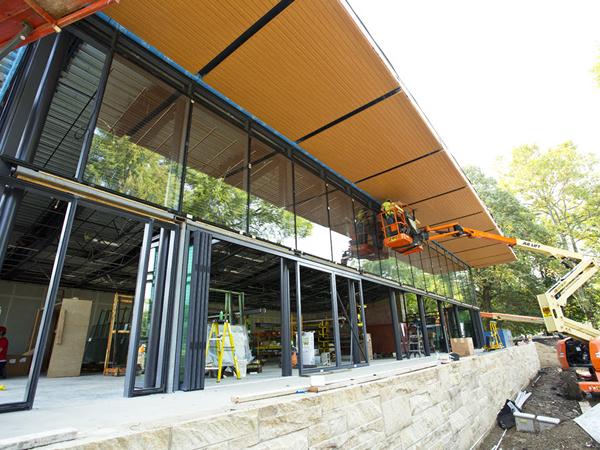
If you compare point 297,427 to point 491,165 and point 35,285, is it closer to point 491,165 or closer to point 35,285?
point 35,285

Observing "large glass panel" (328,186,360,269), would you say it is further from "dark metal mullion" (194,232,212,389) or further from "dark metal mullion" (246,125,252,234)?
"dark metal mullion" (194,232,212,389)

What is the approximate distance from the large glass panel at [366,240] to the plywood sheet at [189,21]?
608cm

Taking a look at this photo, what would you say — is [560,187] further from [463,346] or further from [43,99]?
[43,99]

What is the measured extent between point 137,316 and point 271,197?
3.51m

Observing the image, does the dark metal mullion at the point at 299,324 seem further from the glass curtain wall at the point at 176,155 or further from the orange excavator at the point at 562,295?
the orange excavator at the point at 562,295

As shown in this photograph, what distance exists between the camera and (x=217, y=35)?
184 inches

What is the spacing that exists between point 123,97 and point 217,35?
1669 millimetres

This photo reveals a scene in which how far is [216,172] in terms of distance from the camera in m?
5.97

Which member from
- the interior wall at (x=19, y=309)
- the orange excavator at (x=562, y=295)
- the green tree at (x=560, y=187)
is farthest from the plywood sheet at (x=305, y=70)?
the green tree at (x=560, y=187)

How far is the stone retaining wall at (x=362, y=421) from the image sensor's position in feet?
6.77

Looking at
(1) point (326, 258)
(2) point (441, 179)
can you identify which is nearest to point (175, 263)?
(1) point (326, 258)

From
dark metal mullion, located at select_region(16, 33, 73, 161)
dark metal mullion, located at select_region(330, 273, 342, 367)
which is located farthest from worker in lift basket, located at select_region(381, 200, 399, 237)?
dark metal mullion, located at select_region(16, 33, 73, 161)

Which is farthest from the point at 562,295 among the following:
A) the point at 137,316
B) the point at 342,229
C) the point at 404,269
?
the point at 137,316

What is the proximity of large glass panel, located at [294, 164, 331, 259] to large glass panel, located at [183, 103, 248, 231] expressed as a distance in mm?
1650
